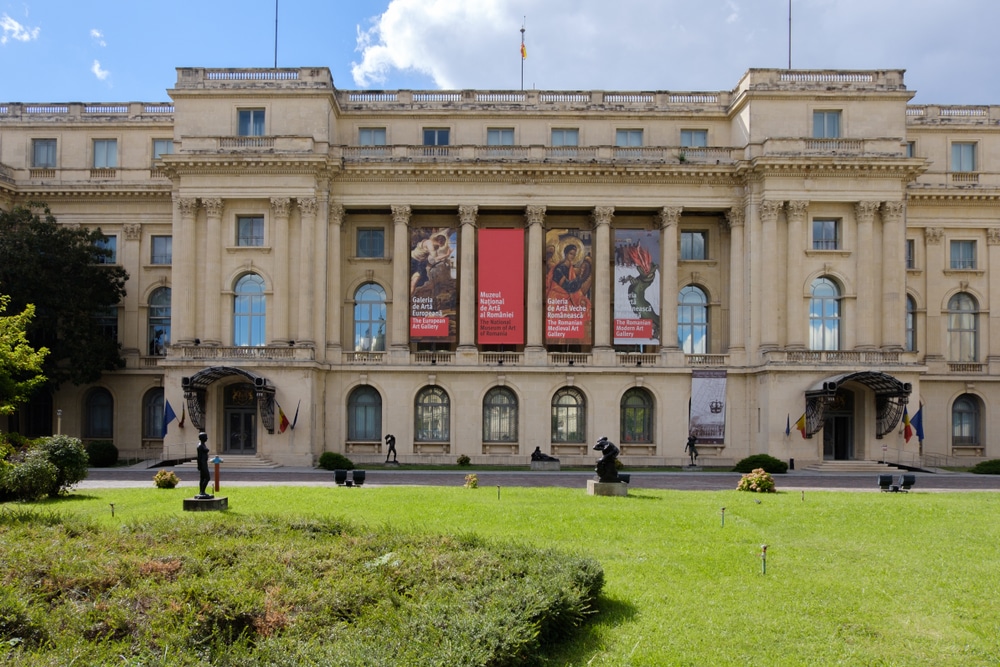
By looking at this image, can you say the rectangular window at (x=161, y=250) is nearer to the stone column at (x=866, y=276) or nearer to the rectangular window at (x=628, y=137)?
the rectangular window at (x=628, y=137)

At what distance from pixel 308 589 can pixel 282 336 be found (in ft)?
125

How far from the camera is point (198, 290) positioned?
164 ft

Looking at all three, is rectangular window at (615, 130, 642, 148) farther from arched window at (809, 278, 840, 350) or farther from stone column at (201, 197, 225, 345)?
stone column at (201, 197, 225, 345)

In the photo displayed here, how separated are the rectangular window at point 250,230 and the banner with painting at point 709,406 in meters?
28.2

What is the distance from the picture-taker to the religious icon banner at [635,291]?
5072cm

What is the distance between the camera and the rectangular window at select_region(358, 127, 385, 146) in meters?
53.5

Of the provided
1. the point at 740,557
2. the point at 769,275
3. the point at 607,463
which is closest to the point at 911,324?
the point at 769,275

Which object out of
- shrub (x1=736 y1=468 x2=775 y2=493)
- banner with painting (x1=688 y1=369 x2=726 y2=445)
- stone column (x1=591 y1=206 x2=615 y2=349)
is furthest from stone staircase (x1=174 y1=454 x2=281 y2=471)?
shrub (x1=736 y1=468 x2=775 y2=493)

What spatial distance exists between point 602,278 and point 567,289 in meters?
2.34

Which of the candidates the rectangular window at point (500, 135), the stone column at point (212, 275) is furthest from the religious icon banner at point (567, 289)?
the stone column at point (212, 275)

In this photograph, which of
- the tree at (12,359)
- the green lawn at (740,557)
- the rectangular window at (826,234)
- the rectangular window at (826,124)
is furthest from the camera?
the rectangular window at (826,124)

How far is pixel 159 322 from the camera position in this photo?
55281mm

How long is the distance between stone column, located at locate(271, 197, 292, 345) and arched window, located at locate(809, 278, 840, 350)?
32.3 meters

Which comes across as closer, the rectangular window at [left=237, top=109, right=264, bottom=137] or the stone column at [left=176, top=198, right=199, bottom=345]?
the stone column at [left=176, top=198, right=199, bottom=345]
